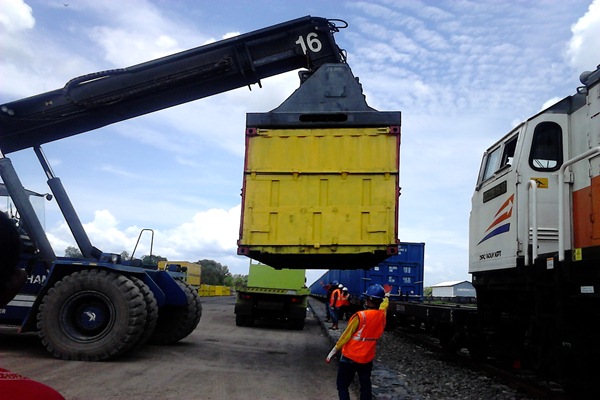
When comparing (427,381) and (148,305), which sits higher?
(148,305)

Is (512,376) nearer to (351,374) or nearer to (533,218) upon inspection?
(533,218)

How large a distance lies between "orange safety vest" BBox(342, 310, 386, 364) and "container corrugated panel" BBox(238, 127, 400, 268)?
2382mm

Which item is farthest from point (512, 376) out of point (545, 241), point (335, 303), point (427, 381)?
point (335, 303)

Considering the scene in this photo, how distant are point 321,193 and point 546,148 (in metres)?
3.39

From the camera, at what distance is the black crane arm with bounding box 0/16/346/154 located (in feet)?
32.4

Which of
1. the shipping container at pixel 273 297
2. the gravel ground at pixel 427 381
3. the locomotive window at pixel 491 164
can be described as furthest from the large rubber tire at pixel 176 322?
the locomotive window at pixel 491 164

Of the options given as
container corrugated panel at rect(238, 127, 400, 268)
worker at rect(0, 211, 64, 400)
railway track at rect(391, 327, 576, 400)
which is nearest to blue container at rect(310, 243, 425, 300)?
railway track at rect(391, 327, 576, 400)

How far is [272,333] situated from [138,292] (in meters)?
7.39

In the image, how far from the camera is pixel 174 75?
32.9 ft

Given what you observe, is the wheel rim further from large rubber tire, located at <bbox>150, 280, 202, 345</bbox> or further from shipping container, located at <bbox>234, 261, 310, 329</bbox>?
shipping container, located at <bbox>234, 261, 310, 329</bbox>

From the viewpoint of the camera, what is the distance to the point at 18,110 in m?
9.92

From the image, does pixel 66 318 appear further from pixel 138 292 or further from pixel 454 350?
pixel 454 350

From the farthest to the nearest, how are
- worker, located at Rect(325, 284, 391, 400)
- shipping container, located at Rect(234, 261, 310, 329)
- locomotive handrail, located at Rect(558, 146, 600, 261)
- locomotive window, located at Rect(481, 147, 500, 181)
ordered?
1. shipping container, located at Rect(234, 261, 310, 329)
2. locomotive window, located at Rect(481, 147, 500, 181)
3. locomotive handrail, located at Rect(558, 146, 600, 261)
4. worker, located at Rect(325, 284, 391, 400)

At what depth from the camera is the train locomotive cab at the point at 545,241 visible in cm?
618
